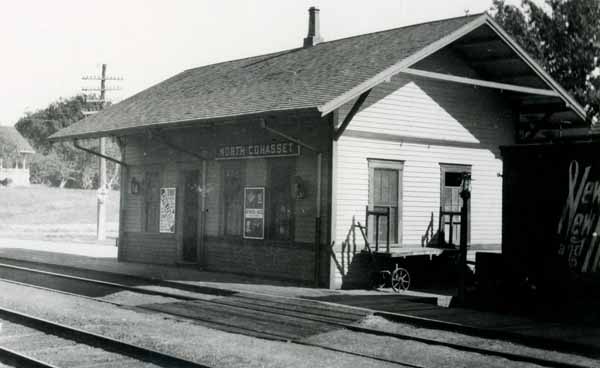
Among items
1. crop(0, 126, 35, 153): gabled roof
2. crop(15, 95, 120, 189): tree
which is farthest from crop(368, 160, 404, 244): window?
crop(0, 126, 35, 153): gabled roof

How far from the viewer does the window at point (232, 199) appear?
16.8 meters

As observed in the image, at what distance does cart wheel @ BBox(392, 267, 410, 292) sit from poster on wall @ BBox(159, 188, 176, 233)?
698cm

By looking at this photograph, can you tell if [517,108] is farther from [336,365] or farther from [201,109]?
[336,365]

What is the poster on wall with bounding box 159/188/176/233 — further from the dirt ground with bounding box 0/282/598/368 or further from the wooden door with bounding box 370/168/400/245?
the dirt ground with bounding box 0/282/598/368

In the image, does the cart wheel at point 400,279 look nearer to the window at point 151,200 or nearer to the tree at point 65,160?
the window at point 151,200

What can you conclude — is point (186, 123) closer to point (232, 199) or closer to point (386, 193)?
point (232, 199)

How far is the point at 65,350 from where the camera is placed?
8.52 metres

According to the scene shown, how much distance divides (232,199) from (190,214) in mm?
1990

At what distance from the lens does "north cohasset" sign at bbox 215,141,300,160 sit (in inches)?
601

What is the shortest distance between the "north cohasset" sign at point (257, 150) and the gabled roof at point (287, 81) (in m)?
1.02

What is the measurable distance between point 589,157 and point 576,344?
10.6ft

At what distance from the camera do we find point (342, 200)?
47.5 ft

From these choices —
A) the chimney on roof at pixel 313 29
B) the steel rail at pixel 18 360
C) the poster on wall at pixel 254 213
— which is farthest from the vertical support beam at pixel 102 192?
the steel rail at pixel 18 360

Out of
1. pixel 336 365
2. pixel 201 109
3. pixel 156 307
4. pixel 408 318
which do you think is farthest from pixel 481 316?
pixel 201 109
